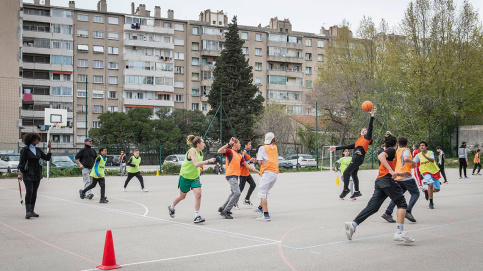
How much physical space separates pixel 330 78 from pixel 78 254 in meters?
50.4

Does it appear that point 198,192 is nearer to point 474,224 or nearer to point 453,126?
point 474,224

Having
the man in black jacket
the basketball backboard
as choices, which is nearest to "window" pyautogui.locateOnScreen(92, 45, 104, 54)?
the basketball backboard

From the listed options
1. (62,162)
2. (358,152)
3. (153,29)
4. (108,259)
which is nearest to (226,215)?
(358,152)

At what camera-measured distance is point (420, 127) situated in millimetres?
44094

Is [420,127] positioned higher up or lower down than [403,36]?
lower down

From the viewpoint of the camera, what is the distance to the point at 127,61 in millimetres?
74750

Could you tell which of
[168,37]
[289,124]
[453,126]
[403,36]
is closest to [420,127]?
[453,126]

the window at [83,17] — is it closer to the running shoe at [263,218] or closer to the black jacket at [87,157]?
the black jacket at [87,157]

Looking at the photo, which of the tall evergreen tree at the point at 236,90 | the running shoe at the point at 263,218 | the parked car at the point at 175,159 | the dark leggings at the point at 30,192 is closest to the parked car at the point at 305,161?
the parked car at the point at 175,159

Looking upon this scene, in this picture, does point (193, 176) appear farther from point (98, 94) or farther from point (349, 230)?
point (98, 94)

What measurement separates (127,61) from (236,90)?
85.2 ft

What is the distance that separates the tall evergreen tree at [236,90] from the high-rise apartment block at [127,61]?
951 cm

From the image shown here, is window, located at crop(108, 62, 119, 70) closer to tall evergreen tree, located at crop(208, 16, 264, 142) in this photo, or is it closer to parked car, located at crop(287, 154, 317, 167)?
tall evergreen tree, located at crop(208, 16, 264, 142)

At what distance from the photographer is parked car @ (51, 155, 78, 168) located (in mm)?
30003
